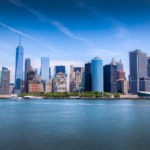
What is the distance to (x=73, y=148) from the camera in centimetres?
2311

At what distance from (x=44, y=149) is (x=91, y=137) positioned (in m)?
8.29

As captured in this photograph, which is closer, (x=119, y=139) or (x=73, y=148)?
(x=73, y=148)

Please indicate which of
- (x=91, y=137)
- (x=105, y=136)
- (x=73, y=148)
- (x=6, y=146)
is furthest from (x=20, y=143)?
(x=105, y=136)

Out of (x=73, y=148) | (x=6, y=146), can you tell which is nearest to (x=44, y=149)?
(x=73, y=148)

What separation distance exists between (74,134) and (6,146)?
10.3m

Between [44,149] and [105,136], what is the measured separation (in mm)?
10203

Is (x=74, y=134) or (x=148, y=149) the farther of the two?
(x=74, y=134)

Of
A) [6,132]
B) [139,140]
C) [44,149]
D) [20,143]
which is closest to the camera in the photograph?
[44,149]

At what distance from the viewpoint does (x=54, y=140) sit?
26422mm

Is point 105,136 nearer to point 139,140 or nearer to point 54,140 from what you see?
point 139,140

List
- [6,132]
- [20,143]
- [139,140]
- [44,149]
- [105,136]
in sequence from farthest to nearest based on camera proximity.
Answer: [6,132]
[105,136]
[139,140]
[20,143]
[44,149]

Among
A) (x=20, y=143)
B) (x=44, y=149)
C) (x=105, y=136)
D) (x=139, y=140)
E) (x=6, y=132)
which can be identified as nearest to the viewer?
(x=44, y=149)

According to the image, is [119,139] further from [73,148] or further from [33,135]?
[33,135]

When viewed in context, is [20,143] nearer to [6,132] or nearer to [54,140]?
[54,140]
